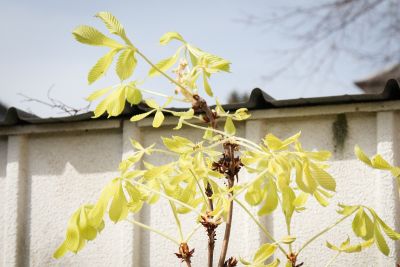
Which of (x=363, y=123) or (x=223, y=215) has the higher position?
(x=363, y=123)

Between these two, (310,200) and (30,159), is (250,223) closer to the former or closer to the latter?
(310,200)

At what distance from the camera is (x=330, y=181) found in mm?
1276

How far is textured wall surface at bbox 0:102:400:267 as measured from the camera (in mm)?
2879

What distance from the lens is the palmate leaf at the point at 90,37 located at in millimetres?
1307

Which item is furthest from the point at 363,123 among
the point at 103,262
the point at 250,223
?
the point at 103,262

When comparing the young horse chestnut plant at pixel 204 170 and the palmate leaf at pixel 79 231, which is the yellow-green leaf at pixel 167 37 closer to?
the young horse chestnut plant at pixel 204 170

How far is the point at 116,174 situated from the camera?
11.4 feet

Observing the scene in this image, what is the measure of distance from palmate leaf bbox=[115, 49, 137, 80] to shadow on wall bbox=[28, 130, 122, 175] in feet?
7.06

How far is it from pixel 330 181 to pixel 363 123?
1820 millimetres

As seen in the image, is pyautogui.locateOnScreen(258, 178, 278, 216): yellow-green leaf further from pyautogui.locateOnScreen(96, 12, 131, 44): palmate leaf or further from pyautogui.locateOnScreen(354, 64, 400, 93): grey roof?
pyautogui.locateOnScreen(354, 64, 400, 93): grey roof

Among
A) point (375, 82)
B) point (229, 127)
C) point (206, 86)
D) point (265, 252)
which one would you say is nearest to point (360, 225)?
point (265, 252)

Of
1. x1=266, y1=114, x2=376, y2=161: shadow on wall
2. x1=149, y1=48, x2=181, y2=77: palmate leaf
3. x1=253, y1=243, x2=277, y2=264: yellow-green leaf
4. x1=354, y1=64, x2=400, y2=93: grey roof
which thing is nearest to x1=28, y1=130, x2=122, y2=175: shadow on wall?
x1=266, y1=114, x2=376, y2=161: shadow on wall

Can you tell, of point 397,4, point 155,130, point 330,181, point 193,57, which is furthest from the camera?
point 397,4

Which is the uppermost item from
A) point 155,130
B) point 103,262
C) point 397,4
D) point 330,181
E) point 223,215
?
point 397,4
